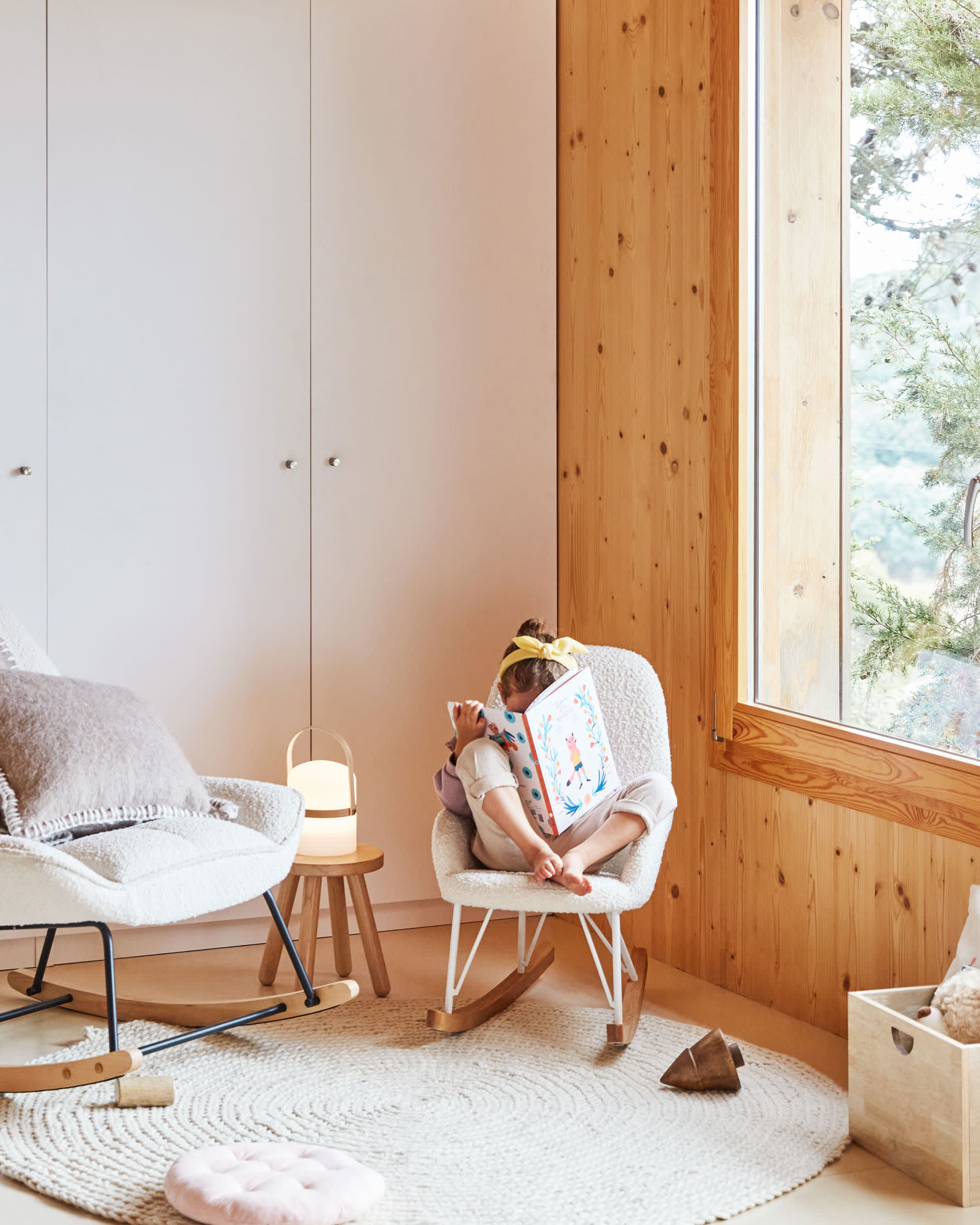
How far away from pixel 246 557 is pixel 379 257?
817 mm

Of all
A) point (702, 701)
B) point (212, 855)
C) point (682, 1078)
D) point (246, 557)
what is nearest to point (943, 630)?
point (702, 701)

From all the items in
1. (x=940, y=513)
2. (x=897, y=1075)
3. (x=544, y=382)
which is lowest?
(x=897, y=1075)

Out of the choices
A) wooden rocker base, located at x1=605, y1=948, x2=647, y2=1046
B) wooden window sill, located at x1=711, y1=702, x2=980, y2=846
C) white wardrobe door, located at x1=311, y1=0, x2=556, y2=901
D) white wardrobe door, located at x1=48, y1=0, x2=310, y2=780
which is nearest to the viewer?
wooden window sill, located at x1=711, y1=702, x2=980, y2=846

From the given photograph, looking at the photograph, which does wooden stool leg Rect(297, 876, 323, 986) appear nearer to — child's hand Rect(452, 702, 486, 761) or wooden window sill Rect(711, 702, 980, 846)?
child's hand Rect(452, 702, 486, 761)

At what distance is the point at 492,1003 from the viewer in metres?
2.50

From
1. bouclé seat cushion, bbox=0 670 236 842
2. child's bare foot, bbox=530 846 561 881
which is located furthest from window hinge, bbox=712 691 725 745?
bouclé seat cushion, bbox=0 670 236 842

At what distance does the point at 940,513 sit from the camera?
2.21 meters

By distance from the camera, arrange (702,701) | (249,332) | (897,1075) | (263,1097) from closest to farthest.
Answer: (897,1075)
(263,1097)
(702,701)
(249,332)

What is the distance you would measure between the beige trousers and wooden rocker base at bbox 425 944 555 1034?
29cm

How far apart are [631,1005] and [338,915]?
0.68 meters

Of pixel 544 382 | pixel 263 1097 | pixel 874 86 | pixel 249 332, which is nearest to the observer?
pixel 263 1097

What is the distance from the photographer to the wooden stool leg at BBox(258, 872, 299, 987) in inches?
106

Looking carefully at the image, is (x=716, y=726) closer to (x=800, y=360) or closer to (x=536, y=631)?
(x=536, y=631)

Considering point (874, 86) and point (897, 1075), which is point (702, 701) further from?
point (874, 86)
